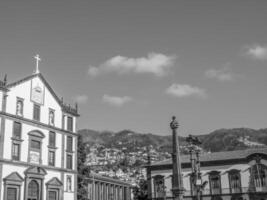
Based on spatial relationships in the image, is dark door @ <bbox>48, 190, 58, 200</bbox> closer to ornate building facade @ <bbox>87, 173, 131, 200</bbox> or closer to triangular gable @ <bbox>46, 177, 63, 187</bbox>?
triangular gable @ <bbox>46, 177, 63, 187</bbox>

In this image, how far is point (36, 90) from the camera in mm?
40438

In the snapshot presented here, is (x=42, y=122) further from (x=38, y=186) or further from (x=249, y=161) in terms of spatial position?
(x=249, y=161)

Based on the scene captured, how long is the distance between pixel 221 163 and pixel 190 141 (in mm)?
28695

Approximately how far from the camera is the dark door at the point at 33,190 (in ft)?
125

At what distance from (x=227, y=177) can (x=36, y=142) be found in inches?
1040

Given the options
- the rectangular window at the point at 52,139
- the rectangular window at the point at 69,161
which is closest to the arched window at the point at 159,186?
the rectangular window at the point at 69,161

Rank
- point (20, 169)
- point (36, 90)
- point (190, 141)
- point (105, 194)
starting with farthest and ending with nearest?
point (105, 194), point (36, 90), point (20, 169), point (190, 141)

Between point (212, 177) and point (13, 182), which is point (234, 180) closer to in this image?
point (212, 177)

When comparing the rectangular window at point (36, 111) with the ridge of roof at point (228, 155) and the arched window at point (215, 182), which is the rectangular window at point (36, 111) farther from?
the arched window at point (215, 182)

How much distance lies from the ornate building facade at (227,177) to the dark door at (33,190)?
61.5ft

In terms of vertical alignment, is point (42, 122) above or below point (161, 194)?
above

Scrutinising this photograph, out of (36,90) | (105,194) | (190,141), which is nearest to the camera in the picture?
(190,141)

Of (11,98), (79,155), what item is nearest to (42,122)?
(11,98)

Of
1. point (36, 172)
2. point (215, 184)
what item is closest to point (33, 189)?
point (36, 172)
